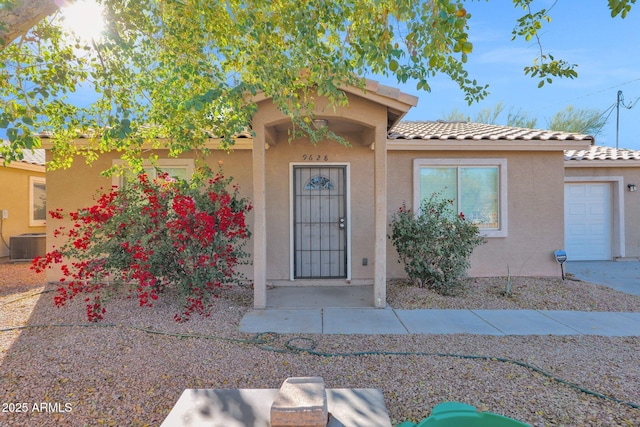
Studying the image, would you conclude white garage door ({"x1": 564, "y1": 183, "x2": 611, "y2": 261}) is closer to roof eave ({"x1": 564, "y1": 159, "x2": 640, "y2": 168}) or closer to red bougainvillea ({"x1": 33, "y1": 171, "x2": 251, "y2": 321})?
roof eave ({"x1": 564, "y1": 159, "x2": 640, "y2": 168})

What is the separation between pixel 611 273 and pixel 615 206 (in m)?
2.74

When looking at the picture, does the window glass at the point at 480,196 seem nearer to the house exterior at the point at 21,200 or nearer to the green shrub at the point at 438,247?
the green shrub at the point at 438,247

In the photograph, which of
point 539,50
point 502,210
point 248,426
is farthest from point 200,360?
point 502,210

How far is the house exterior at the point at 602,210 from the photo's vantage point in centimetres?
999

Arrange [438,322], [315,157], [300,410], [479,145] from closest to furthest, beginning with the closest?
[300,410] → [438,322] → [315,157] → [479,145]

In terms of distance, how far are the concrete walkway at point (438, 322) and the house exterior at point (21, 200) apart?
1008 cm

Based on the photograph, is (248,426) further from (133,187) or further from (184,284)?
(133,187)

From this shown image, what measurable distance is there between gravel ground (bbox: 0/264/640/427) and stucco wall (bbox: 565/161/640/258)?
730 centimetres

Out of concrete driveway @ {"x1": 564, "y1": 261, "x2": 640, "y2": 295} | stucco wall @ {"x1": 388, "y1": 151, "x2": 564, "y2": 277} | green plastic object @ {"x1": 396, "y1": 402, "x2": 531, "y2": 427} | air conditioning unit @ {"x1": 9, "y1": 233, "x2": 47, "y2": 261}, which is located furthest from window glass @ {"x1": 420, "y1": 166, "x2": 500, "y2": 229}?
air conditioning unit @ {"x1": 9, "y1": 233, "x2": 47, "y2": 261}

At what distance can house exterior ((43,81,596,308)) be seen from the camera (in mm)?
7371

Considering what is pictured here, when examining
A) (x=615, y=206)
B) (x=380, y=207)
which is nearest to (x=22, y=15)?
(x=380, y=207)

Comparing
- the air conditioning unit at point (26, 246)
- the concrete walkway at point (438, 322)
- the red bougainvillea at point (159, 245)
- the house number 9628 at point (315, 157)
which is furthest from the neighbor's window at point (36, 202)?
the concrete walkway at point (438, 322)

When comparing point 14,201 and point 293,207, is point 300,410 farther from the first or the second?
point 14,201

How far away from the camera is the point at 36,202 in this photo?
11.8 meters
